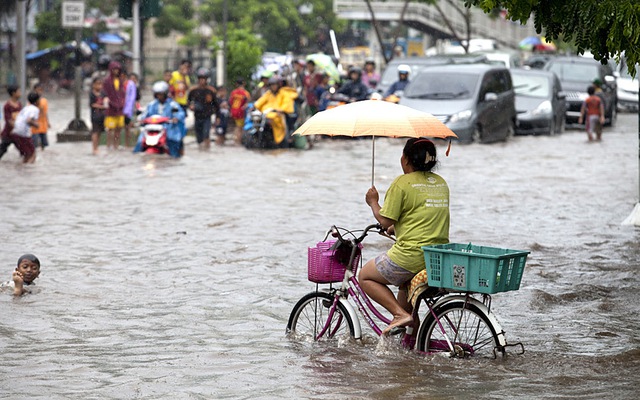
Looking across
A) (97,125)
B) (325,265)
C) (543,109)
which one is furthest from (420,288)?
(543,109)

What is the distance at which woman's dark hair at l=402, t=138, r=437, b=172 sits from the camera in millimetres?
7633

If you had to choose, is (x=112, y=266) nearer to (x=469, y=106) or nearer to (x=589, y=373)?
(x=589, y=373)

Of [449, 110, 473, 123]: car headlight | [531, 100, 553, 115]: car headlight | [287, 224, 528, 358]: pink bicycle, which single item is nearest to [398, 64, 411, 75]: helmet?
[531, 100, 553, 115]: car headlight

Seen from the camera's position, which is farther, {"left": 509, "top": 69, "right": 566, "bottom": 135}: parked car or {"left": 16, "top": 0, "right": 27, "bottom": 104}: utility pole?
{"left": 509, "top": 69, "right": 566, "bottom": 135}: parked car

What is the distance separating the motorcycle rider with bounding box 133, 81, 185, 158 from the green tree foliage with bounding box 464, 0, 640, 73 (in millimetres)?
13335

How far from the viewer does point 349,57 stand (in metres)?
54.6

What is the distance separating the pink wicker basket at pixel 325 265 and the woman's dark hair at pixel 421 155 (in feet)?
2.39

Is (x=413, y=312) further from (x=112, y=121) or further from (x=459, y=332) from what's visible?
(x=112, y=121)

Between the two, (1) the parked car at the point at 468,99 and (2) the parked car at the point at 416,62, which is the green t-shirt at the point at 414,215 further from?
(2) the parked car at the point at 416,62

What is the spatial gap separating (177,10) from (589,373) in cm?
5083

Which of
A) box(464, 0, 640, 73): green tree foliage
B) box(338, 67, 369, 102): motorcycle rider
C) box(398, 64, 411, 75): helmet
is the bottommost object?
box(338, 67, 369, 102): motorcycle rider

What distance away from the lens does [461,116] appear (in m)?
25.3

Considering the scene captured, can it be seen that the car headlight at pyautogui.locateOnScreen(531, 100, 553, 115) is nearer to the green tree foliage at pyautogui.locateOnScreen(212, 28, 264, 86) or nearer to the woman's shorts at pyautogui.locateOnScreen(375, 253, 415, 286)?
the green tree foliage at pyautogui.locateOnScreen(212, 28, 264, 86)

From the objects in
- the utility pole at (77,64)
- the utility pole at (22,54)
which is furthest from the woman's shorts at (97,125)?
the utility pole at (22,54)
